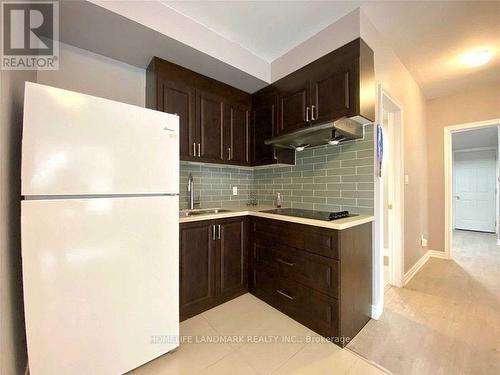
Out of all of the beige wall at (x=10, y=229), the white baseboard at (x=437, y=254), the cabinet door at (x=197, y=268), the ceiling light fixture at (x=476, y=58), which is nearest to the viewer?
the beige wall at (x=10, y=229)

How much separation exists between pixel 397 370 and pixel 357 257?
704mm

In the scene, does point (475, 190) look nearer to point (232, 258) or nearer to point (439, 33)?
point (439, 33)

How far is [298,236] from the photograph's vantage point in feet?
5.85

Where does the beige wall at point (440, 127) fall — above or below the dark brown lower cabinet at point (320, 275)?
above

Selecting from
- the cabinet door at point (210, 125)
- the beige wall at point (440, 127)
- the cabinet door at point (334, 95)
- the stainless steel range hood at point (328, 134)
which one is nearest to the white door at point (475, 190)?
the beige wall at point (440, 127)

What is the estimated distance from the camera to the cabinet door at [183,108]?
6.44 feet

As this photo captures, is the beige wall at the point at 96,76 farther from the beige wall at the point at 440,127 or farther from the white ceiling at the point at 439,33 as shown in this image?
the beige wall at the point at 440,127

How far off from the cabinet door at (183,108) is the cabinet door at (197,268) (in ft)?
2.47

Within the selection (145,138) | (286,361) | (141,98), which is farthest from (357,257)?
(141,98)

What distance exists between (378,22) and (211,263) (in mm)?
2701

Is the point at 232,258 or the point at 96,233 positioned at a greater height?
the point at 96,233

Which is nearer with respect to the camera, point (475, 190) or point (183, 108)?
point (183, 108)

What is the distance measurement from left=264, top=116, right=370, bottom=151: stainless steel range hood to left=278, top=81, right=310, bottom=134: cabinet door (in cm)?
15

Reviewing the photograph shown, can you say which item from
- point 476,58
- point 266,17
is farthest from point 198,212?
point 476,58
